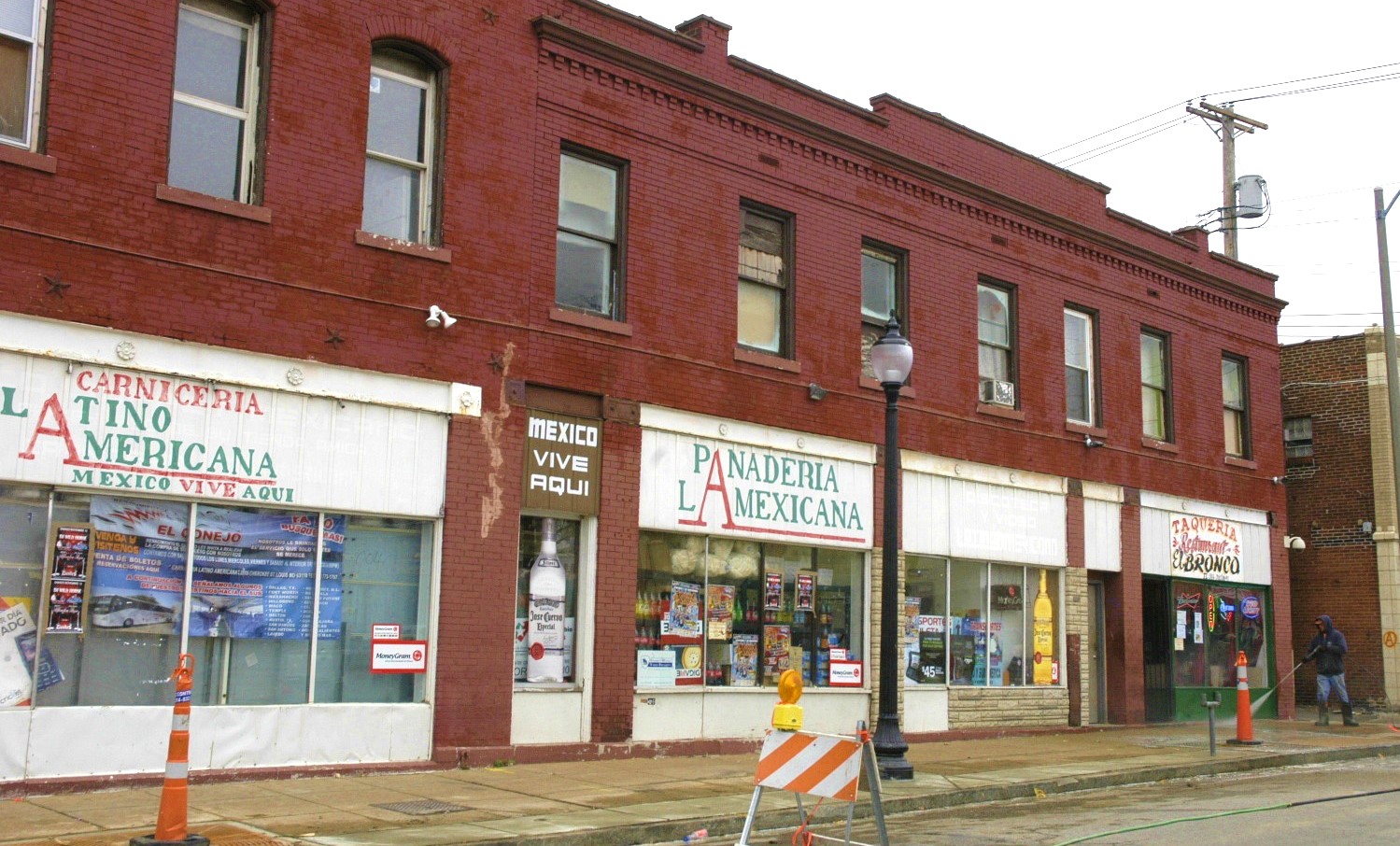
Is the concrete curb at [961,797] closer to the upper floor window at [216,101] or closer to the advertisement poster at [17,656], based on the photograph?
the advertisement poster at [17,656]

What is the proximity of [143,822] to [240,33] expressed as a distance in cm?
732

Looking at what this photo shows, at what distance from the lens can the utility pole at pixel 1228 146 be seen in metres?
30.0

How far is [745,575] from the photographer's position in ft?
55.0

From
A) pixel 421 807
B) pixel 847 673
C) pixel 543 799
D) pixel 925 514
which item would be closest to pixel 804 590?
pixel 847 673

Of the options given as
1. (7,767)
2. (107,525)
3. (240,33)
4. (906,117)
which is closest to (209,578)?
(107,525)

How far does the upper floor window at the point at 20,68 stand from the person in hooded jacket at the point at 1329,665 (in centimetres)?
1964

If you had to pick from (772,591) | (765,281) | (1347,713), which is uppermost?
(765,281)

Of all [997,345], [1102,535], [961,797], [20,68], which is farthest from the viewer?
[1102,535]

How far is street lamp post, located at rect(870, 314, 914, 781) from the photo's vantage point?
13672 millimetres

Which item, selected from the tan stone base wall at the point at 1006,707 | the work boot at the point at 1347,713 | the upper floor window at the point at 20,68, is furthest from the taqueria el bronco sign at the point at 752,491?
the work boot at the point at 1347,713

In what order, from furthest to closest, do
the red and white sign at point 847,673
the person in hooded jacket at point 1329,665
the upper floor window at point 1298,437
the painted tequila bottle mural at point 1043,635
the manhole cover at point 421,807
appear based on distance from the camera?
the upper floor window at point 1298,437 < the person in hooded jacket at point 1329,665 < the painted tequila bottle mural at point 1043,635 < the red and white sign at point 847,673 < the manhole cover at point 421,807

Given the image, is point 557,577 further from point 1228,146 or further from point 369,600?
point 1228,146

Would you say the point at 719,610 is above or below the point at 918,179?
below

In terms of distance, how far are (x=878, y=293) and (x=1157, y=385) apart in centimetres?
718
